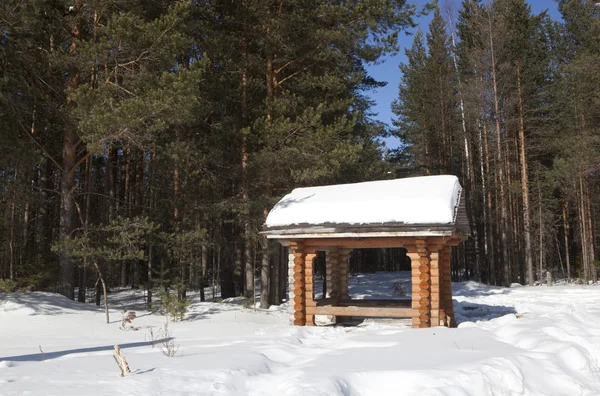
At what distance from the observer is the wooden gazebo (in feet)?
39.2

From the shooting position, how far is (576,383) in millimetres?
7473

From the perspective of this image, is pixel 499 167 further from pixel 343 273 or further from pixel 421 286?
pixel 421 286

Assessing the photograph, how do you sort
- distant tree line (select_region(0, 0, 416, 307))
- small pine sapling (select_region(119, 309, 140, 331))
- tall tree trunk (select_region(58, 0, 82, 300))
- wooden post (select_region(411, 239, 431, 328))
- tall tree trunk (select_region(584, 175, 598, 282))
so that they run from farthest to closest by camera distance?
tall tree trunk (select_region(584, 175, 598, 282)) < tall tree trunk (select_region(58, 0, 82, 300)) < distant tree line (select_region(0, 0, 416, 307)) < small pine sapling (select_region(119, 309, 140, 331)) < wooden post (select_region(411, 239, 431, 328))

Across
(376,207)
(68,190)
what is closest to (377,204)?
(376,207)

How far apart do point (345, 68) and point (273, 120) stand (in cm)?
627

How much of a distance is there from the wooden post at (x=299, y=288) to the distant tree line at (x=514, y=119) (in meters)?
15.6

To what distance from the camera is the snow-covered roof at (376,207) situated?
11820 mm

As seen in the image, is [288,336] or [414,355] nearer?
[414,355]

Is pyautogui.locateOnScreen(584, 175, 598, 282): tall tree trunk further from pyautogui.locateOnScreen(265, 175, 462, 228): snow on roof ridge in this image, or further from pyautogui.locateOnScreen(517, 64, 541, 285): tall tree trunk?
pyautogui.locateOnScreen(265, 175, 462, 228): snow on roof ridge

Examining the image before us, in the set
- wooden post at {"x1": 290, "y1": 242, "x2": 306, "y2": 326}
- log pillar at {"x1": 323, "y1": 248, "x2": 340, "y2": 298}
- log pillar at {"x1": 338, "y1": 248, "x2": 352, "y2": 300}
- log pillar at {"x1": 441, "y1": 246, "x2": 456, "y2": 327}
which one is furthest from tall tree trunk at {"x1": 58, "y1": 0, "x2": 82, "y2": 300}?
log pillar at {"x1": 441, "y1": 246, "x2": 456, "y2": 327}

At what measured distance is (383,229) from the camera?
12.0 m

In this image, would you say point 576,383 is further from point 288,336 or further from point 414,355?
point 288,336

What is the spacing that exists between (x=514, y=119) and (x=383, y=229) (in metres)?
18.2

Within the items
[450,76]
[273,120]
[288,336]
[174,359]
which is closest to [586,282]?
[450,76]
